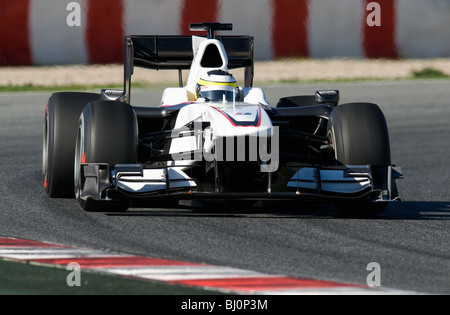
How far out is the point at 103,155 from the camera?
7.28m

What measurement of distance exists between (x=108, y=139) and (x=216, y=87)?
1.25m

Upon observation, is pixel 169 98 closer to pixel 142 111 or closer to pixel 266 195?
pixel 142 111

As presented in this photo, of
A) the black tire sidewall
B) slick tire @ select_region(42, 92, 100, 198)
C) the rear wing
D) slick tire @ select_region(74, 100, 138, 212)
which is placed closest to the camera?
slick tire @ select_region(74, 100, 138, 212)

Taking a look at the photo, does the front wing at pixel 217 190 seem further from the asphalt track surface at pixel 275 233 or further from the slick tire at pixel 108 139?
the asphalt track surface at pixel 275 233

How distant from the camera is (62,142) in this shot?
810 cm

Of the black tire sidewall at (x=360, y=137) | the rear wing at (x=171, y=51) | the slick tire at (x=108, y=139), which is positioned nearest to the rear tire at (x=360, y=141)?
the black tire sidewall at (x=360, y=137)

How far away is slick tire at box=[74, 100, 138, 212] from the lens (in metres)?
7.29

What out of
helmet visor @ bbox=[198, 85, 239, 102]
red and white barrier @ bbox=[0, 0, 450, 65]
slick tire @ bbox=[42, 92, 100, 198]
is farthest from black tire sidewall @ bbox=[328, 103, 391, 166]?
red and white barrier @ bbox=[0, 0, 450, 65]

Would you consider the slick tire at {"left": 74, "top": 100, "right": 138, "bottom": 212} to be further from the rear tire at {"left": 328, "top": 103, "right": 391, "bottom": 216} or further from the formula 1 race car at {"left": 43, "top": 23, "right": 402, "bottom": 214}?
the rear tire at {"left": 328, "top": 103, "right": 391, "bottom": 216}

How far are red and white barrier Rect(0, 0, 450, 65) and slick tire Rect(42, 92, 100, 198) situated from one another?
763cm

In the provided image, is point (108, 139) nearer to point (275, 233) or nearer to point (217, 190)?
point (217, 190)

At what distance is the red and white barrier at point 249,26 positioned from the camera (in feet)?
51.6

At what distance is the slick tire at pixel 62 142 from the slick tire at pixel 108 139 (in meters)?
0.65
